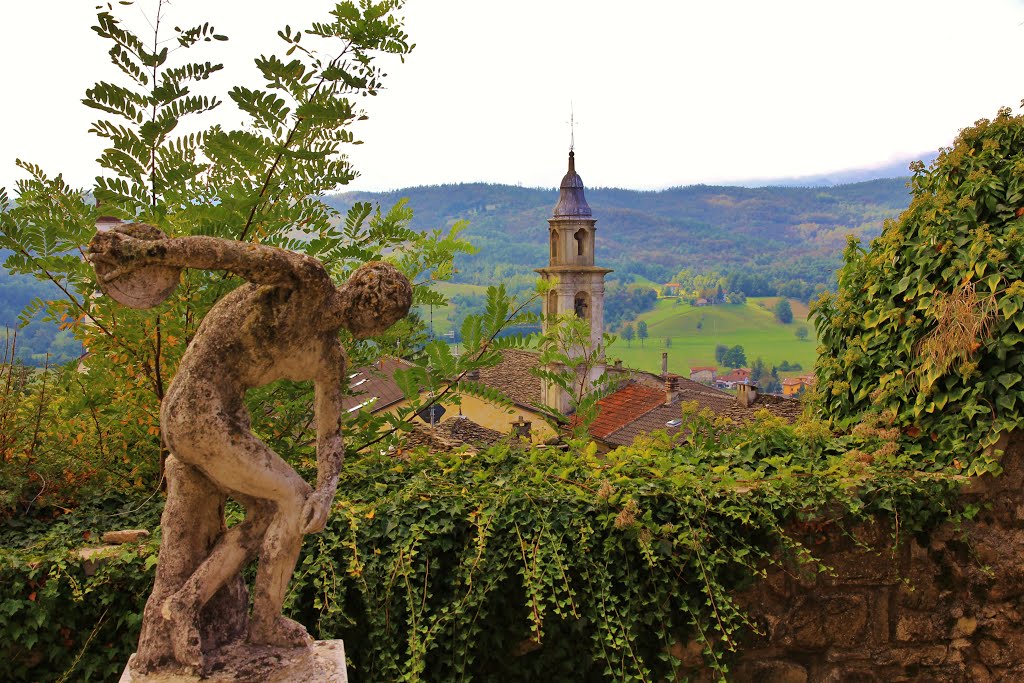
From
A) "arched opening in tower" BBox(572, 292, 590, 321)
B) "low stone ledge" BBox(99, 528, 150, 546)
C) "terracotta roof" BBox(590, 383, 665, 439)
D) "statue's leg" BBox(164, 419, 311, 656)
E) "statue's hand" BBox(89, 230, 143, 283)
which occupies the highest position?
"statue's hand" BBox(89, 230, 143, 283)

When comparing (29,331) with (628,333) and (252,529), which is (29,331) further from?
(628,333)

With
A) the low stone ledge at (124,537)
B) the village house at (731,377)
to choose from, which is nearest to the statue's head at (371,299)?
the low stone ledge at (124,537)

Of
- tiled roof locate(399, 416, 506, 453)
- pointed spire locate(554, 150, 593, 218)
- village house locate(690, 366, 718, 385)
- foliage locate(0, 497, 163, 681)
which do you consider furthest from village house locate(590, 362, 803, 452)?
foliage locate(0, 497, 163, 681)

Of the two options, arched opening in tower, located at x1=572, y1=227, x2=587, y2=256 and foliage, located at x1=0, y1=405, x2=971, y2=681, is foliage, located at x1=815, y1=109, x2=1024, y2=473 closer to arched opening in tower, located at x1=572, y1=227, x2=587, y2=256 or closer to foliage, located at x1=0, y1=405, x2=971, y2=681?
foliage, located at x1=0, y1=405, x2=971, y2=681

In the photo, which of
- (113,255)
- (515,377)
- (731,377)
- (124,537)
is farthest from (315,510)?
(731,377)

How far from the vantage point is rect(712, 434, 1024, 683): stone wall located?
16.1 ft

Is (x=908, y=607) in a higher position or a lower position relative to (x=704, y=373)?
higher

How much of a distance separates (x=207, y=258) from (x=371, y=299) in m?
0.50

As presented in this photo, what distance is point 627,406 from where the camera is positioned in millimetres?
27422

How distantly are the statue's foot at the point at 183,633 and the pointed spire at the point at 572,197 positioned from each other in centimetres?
2946

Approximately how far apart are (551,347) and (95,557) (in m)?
2.47

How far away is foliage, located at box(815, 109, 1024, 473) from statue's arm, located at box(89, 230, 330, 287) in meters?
3.86

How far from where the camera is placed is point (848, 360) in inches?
232

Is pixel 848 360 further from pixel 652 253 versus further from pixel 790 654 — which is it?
pixel 652 253
